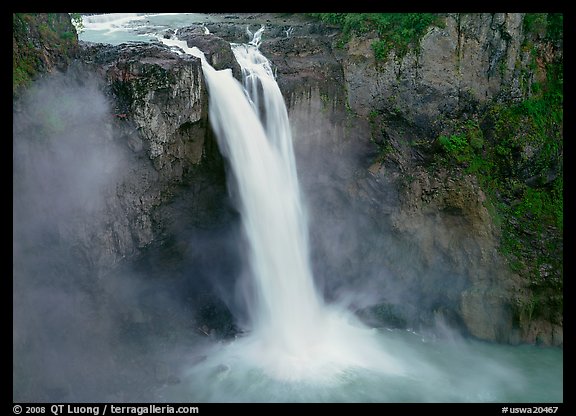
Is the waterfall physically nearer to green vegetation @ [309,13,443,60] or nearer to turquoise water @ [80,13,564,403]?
turquoise water @ [80,13,564,403]

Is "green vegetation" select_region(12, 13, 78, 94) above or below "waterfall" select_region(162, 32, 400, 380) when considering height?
above

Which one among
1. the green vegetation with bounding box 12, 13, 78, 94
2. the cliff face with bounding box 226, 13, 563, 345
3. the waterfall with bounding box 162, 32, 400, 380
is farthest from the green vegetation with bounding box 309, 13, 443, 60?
Answer: the green vegetation with bounding box 12, 13, 78, 94

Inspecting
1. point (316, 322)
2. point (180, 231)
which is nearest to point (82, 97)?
point (180, 231)

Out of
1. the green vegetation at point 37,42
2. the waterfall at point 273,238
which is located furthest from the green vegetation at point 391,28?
the green vegetation at point 37,42

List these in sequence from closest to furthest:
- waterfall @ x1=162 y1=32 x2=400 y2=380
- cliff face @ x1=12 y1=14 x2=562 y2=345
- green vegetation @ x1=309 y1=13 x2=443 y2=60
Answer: waterfall @ x1=162 y1=32 x2=400 y2=380
cliff face @ x1=12 y1=14 x2=562 y2=345
green vegetation @ x1=309 y1=13 x2=443 y2=60

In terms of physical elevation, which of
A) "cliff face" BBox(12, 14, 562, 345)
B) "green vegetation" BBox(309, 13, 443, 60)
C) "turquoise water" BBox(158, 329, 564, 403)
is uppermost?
"green vegetation" BBox(309, 13, 443, 60)

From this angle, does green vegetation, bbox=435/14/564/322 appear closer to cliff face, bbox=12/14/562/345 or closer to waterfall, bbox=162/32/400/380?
cliff face, bbox=12/14/562/345

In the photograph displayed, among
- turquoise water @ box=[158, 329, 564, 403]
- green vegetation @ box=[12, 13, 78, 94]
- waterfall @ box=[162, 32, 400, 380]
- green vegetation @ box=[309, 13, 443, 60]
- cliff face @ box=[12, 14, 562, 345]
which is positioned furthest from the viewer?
green vegetation @ box=[309, 13, 443, 60]

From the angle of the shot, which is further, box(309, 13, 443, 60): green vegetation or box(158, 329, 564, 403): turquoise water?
box(309, 13, 443, 60): green vegetation

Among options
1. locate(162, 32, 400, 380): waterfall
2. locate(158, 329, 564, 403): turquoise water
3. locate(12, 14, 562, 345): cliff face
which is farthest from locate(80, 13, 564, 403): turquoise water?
locate(12, 14, 562, 345): cliff face
